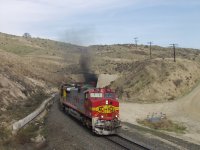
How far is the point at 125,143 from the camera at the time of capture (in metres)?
25.8

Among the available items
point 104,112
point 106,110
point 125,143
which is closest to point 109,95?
point 106,110

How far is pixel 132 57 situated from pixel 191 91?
103m

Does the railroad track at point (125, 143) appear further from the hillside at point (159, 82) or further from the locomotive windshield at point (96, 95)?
the hillside at point (159, 82)

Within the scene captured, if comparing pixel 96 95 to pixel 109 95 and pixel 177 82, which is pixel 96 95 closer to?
pixel 109 95

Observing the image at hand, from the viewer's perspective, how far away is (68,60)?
5974 inches

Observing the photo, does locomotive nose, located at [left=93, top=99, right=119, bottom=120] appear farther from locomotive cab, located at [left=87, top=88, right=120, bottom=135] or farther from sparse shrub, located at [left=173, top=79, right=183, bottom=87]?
sparse shrub, located at [left=173, top=79, right=183, bottom=87]

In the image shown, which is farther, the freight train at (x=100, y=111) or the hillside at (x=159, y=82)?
the hillside at (x=159, y=82)

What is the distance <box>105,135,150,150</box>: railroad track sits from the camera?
2390 centimetres

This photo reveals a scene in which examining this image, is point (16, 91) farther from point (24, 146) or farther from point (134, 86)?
point (24, 146)

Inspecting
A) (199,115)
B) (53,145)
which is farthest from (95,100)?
(199,115)

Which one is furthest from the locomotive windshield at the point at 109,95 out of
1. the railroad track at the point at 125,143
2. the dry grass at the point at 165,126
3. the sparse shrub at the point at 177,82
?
the sparse shrub at the point at 177,82

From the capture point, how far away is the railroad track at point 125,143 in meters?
23.9

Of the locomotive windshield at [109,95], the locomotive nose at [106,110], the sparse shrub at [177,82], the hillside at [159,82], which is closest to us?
the locomotive nose at [106,110]

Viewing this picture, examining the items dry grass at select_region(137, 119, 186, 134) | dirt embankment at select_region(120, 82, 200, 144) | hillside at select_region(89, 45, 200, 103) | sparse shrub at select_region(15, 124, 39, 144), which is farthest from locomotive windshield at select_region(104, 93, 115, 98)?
hillside at select_region(89, 45, 200, 103)
